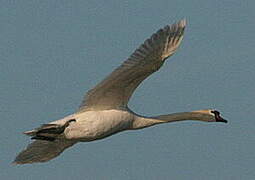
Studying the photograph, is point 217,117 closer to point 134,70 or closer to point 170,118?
point 170,118

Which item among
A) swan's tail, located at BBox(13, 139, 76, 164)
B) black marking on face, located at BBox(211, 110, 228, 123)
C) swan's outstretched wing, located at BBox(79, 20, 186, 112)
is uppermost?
swan's outstretched wing, located at BBox(79, 20, 186, 112)

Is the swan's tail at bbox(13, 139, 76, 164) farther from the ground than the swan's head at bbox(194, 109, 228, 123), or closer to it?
closer to it

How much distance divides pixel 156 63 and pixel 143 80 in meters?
0.89

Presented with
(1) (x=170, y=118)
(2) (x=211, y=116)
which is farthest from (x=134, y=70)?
(2) (x=211, y=116)

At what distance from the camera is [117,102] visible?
2309 centimetres

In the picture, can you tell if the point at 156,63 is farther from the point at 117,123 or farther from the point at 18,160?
the point at 18,160

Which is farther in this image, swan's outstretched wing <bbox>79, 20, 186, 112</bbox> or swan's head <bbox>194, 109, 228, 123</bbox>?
swan's head <bbox>194, 109, 228, 123</bbox>

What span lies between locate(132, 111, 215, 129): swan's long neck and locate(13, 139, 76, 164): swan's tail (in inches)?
96.0

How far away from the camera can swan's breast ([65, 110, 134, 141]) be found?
73.3ft

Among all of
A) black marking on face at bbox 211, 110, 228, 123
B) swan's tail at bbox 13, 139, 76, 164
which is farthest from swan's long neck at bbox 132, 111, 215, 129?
swan's tail at bbox 13, 139, 76, 164

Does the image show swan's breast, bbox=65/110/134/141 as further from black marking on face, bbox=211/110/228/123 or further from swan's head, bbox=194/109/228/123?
black marking on face, bbox=211/110/228/123

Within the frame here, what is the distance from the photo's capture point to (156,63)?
21.6 m

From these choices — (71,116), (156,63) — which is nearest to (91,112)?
(71,116)

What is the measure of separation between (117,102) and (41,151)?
11.3ft
